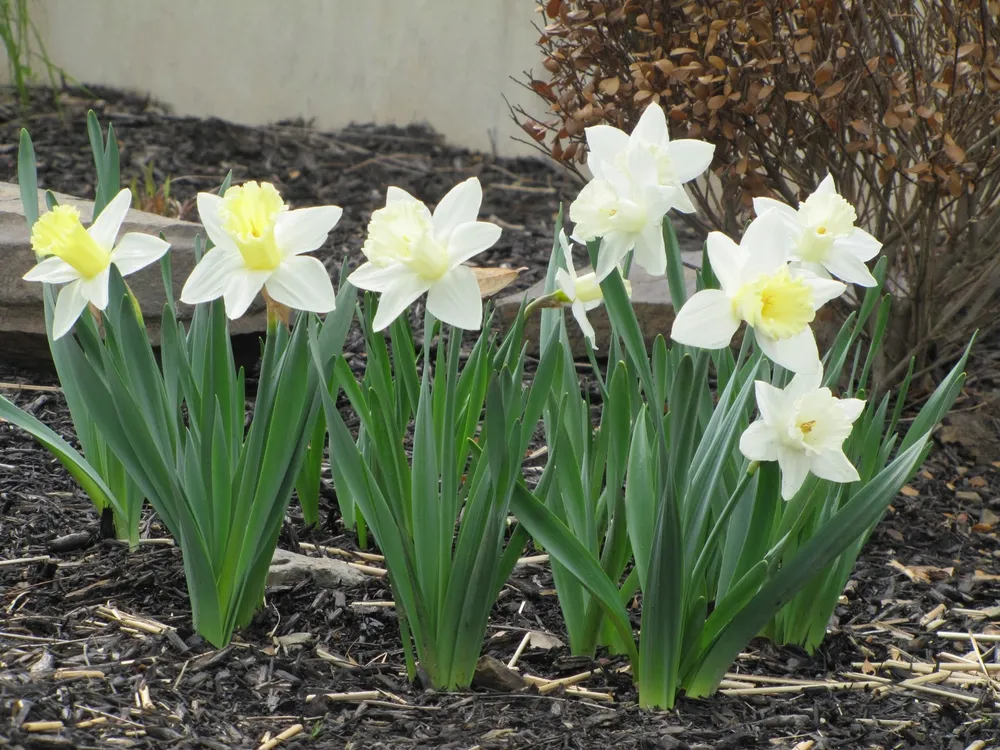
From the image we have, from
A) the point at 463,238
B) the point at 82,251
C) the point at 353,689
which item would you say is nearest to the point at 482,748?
the point at 353,689

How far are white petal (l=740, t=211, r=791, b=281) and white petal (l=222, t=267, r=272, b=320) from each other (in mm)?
622

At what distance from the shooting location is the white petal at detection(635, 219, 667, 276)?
4.46ft

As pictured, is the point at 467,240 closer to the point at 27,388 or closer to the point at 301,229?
the point at 301,229

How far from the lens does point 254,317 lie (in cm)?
316

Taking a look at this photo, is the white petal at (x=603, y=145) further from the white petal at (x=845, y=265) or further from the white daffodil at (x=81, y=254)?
the white daffodil at (x=81, y=254)

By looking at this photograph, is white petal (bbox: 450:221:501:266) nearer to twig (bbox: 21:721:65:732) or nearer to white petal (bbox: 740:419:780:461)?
white petal (bbox: 740:419:780:461)

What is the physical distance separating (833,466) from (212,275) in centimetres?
85

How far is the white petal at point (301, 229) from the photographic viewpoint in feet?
4.70

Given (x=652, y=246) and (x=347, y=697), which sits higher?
(x=652, y=246)

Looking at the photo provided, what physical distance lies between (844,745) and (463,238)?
37.8 inches

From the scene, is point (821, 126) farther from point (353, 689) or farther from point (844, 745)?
point (353, 689)

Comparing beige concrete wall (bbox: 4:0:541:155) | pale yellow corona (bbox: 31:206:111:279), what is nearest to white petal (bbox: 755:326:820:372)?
pale yellow corona (bbox: 31:206:111:279)

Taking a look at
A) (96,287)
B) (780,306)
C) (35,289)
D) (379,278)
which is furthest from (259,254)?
(35,289)

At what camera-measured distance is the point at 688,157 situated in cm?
139
